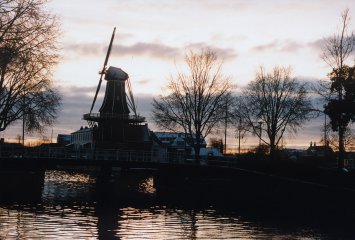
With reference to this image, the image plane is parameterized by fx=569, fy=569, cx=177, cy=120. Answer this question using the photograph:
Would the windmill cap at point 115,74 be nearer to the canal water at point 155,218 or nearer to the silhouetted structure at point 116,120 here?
the silhouetted structure at point 116,120

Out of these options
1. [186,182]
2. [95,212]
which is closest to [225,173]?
[186,182]

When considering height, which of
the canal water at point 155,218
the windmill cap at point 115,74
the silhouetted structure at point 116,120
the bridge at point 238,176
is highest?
the windmill cap at point 115,74

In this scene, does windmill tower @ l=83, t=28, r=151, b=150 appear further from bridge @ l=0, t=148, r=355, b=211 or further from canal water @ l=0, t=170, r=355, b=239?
canal water @ l=0, t=170, r=355, b=239

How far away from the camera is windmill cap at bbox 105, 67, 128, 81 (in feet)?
281

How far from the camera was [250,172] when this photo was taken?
54.2m

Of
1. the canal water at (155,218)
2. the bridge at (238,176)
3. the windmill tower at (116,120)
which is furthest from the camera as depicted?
the windmill tower at (116,120)

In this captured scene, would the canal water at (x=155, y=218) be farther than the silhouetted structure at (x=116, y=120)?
No

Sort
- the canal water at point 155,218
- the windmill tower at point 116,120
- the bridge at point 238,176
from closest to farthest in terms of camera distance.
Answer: the canal water at point 155,218 → the bridge at point 238,176 → the windmill tower at point 116,120

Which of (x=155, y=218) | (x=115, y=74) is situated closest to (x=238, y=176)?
(x=155, y=218)

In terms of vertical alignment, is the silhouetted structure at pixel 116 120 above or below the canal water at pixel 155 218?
above

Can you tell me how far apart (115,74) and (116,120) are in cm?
780

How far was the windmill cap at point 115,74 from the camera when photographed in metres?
85.6

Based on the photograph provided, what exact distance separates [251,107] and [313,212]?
3789cm

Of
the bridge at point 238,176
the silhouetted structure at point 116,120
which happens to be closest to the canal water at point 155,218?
the bridge at point 238,176
